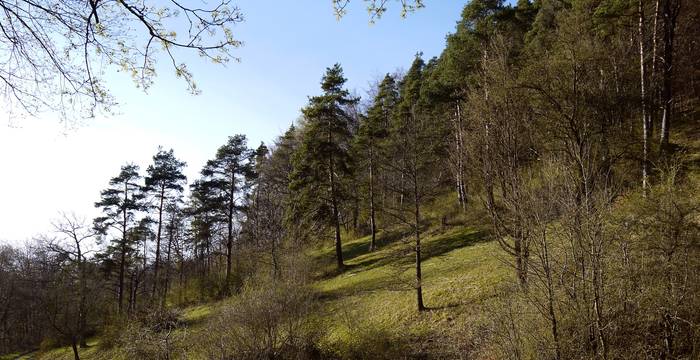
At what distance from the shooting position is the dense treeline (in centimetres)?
738

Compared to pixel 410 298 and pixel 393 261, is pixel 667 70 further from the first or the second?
pixel 393 261

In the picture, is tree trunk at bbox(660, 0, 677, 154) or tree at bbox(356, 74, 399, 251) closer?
tree trunk at bbox(660, 0, 677, 154)

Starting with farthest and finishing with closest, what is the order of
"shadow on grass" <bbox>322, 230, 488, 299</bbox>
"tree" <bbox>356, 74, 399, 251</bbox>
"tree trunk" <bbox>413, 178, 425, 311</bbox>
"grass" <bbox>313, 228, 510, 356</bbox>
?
"tree" <bbox>356, 74, 399, 251</bbox>, "shadow on grass" <bbox>322, 230, 488, 299</bbox>, "tree trunk" <bbox>413, 178, 425, 311</bbox>, "grass" <bbox>313, 228, 510, 356</bbox>

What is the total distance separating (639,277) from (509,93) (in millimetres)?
5056

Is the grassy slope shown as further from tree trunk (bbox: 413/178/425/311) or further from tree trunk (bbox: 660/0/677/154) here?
tree trunk (bbox: 660/0/677/154)

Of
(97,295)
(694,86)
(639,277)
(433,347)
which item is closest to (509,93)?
(639,277)

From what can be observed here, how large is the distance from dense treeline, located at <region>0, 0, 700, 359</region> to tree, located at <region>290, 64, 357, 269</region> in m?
0.10

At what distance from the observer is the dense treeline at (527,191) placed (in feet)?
24.2

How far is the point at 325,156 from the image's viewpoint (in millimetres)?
25125

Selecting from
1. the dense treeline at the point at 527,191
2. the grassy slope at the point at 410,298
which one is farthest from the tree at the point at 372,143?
the grassy slope at the point at 410,298

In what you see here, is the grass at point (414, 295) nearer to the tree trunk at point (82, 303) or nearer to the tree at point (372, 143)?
the tree at point (372, 143)

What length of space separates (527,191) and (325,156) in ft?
59.9

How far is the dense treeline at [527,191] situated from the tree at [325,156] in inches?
A: 3.8

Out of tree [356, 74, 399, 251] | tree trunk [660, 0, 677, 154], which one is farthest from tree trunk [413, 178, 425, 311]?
tree [356, 74, 399, 251]
